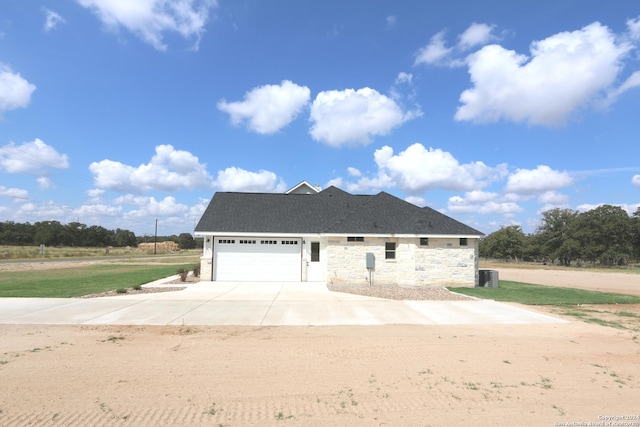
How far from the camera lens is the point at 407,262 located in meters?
19.0

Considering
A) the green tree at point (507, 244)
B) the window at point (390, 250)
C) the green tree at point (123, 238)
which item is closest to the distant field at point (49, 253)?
the green tree at point (123, 238)

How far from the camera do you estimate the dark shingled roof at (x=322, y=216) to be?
19469 millimetres

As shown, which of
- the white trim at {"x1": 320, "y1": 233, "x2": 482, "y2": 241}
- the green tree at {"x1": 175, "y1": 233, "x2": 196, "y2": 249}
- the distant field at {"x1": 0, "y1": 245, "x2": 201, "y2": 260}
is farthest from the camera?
the green tree at {"x1": 175, "y1": 233, "x2": 196, "y2": 249}

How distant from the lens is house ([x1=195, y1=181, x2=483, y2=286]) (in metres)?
19.0

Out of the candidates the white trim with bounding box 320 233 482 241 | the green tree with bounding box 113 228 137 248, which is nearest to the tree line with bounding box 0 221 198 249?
the green tree with bounding box 113 228 137 248

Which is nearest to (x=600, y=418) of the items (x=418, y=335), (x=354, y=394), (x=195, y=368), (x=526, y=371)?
(x=526, y=371)

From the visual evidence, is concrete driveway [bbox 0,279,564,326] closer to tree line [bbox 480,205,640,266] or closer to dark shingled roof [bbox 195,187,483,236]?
dark shingled roof [bbox 195,187,483,236]

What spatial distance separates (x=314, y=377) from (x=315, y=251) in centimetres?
1581

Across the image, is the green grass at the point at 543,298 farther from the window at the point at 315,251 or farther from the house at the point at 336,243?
the window at the point at 315,251

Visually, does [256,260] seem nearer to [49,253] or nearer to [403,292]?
[403,292]

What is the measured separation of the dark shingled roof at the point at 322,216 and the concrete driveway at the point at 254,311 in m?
5.57

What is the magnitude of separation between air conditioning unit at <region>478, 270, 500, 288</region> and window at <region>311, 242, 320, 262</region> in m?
9.03

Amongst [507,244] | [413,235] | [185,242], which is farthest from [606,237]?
[185,242]

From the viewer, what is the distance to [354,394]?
17.2 feet
